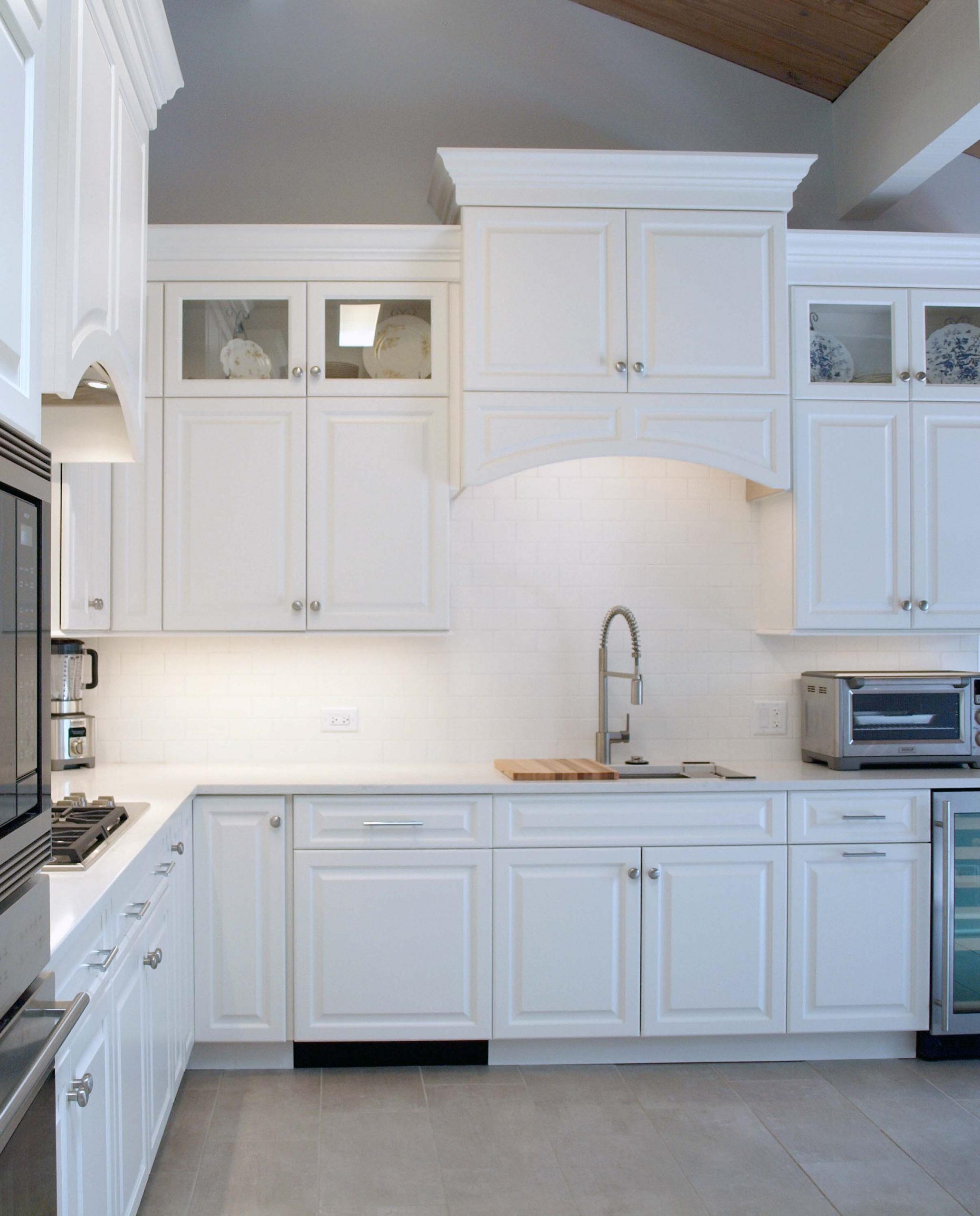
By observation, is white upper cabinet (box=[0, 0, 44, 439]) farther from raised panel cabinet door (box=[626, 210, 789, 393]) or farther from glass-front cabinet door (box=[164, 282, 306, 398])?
raised panel cabinet door (box=[626, 210, 789, 393])

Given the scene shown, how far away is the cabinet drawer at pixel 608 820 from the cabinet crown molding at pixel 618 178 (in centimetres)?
178

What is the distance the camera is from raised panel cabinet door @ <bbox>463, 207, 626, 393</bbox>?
10.5 ft

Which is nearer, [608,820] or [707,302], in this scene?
[608,820]

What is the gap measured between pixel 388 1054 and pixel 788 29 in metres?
3.48

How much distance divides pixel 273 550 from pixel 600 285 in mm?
1280

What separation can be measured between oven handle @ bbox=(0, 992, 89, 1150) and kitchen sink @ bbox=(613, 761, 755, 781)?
227 cm

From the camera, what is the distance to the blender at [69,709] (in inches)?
128

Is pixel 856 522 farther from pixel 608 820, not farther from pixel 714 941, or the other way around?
pixel 714 941

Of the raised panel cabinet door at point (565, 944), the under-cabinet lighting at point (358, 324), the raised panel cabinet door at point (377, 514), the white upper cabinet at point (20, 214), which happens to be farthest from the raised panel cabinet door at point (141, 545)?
the white upper cabinet at point (20, 214)

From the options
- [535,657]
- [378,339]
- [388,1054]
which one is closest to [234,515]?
[378,339]

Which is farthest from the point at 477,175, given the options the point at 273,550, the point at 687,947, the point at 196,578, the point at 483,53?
the point at 687,947

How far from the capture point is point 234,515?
326cm

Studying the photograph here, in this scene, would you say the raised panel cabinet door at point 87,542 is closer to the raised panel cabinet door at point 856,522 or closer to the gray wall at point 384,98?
the gray wall at point 384,98

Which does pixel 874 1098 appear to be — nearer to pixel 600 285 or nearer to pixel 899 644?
pixel 899 644
